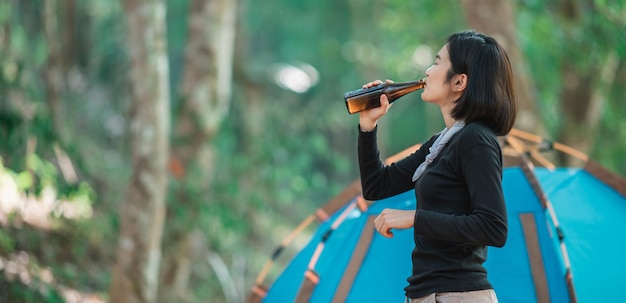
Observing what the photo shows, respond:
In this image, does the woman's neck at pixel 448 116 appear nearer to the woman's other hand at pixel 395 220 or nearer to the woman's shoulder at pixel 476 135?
the woman's shoulder at pixel 476 135

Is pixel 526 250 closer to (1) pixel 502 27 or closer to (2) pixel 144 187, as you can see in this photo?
(2) pixel 144 187

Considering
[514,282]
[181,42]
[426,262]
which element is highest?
[181,42]

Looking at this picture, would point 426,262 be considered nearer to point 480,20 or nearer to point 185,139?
point 480,20

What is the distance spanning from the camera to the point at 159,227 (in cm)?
506

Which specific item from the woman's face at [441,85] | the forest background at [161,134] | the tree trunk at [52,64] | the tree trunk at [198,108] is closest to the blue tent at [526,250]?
the woman's face at [441,85]

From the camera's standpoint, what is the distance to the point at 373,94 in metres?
2.34

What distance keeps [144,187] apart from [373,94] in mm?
2899

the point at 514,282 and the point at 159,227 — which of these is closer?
the point at 514,282

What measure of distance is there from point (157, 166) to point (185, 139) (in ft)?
4.26

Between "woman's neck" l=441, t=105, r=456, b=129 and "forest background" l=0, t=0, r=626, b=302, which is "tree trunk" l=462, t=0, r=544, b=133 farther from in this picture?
"woman's neck" l=441, t=105, r=456, b=129

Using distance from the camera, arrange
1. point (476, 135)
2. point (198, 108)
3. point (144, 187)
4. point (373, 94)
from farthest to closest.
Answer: point (198, 108), point (144, 187), point (373, 94), point (476, 135)

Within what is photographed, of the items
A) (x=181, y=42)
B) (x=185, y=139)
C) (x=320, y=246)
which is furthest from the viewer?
(x=181, y=42)

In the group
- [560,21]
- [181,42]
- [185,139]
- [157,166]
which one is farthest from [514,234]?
[181,42]

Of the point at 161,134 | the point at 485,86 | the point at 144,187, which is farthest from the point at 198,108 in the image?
the point at 485,86
